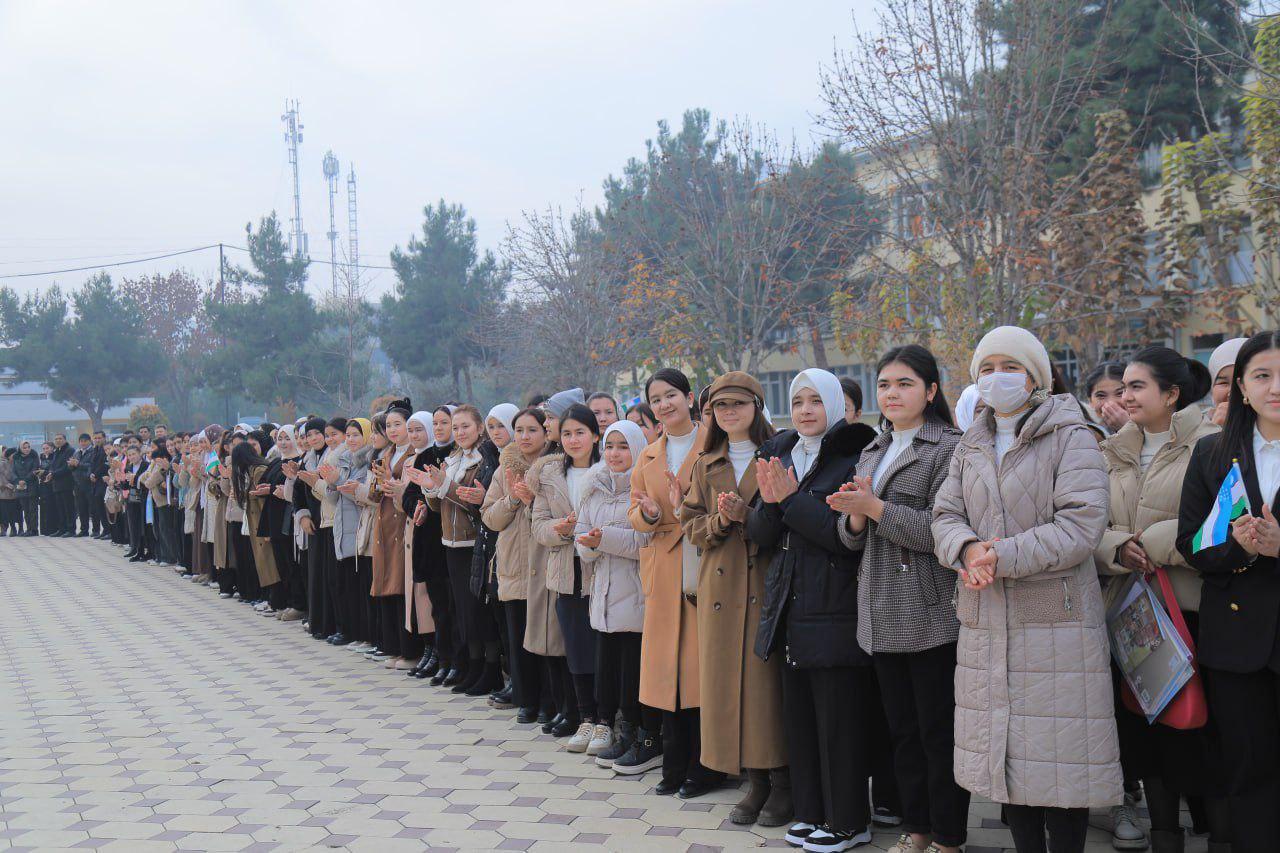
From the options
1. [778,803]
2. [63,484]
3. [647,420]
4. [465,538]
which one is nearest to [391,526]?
[465,538]

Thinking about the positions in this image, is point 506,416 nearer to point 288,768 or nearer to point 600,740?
point 600,740

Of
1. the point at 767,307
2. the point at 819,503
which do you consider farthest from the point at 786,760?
the point at 767,307

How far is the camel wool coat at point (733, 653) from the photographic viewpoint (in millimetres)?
4660

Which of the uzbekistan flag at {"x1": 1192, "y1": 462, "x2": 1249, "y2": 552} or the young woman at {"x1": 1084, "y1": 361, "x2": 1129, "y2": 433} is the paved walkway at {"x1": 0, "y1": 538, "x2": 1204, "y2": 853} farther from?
the young woman at {"x1": 1084, "y1": 361, "x2": 1129, "y2": 433}

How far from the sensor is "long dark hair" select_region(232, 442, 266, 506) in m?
11.4

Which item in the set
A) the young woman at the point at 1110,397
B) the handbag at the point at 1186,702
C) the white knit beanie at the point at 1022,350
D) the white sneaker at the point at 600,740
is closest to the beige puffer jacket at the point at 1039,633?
the white knit beanie at the point at 1022,350

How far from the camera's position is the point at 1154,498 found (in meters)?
3.96

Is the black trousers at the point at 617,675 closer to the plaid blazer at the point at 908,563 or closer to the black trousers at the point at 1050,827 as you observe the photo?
the plaid blazer at the point at 908,563

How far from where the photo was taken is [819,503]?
13.9ft

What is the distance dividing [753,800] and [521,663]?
2395 mm

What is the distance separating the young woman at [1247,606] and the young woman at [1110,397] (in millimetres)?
1129

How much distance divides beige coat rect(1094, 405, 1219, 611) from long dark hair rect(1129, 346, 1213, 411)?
82mm

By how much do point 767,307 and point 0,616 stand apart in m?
14.1

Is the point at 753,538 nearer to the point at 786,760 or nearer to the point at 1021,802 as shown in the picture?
the point at 786,760
